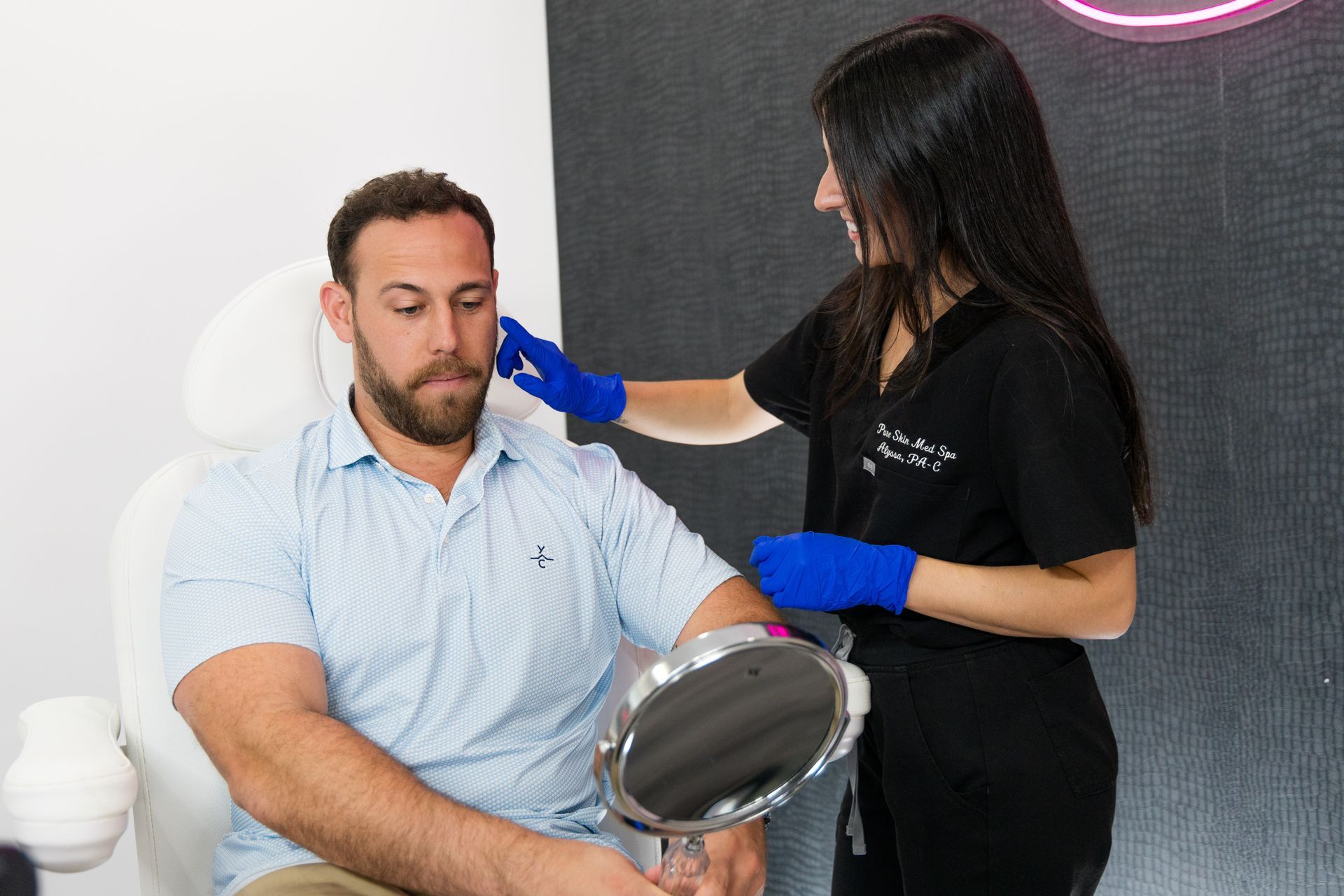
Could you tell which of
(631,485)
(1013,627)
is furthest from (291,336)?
(1013,627)

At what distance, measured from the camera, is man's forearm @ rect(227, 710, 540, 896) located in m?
1.02

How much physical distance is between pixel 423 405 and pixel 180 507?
33 centimetres

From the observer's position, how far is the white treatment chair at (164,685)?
110cm

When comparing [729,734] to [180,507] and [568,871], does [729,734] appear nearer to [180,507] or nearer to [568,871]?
[568,871]

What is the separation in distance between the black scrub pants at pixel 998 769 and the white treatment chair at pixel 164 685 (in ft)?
1.06

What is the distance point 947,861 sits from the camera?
1.19m

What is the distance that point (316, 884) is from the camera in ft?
3.63

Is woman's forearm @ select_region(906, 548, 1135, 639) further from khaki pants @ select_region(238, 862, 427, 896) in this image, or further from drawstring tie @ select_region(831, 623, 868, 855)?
khaki pants @ select_region(238, 862, 427, 896)

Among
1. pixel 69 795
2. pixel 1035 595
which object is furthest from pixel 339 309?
pixel 1035 595

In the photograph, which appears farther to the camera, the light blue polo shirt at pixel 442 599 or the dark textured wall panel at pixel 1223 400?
the dark textured wall panel at pixel 1223 400

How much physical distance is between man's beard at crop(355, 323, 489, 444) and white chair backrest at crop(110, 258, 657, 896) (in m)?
0.06

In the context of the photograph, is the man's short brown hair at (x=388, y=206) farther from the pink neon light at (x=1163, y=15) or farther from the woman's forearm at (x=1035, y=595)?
the pink neon light at (x=1163, y=15)

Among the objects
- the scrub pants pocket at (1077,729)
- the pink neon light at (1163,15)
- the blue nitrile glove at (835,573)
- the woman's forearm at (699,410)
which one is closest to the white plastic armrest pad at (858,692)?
the blue nitrile glove at (835,573)

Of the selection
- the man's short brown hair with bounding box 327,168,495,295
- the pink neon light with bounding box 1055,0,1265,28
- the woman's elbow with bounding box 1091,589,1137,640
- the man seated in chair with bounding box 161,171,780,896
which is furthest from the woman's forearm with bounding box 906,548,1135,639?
the pink neon light with bounding box 1055,0,1265,28
